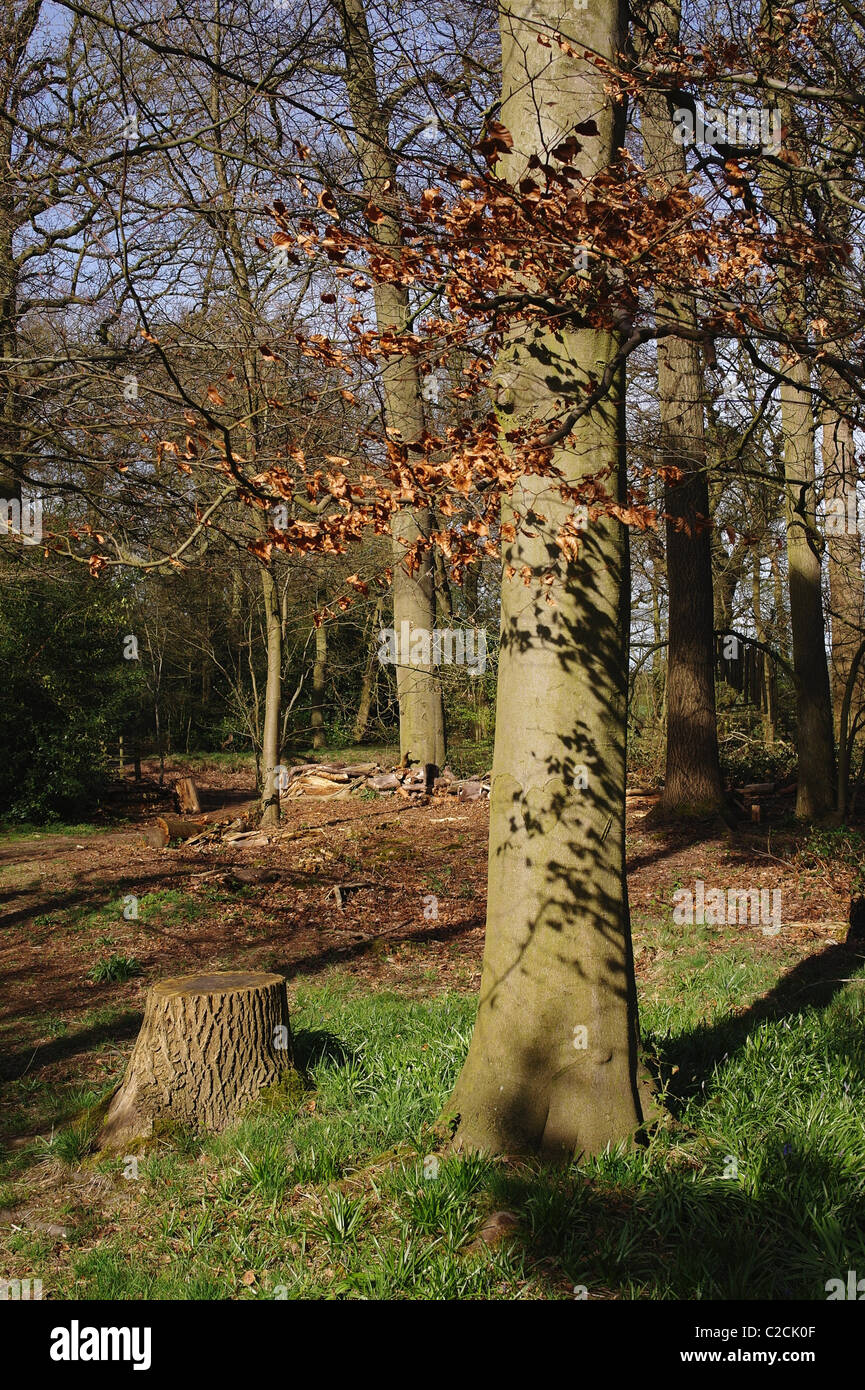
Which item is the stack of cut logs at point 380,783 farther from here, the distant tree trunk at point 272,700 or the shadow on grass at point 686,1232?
the shadow on grass at point 686,1232

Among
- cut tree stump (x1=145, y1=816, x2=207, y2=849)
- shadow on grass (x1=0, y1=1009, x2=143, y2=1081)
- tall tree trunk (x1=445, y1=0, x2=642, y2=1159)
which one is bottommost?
shadow on grass (x1=0, y1=1009, x2=143, y2=1081)

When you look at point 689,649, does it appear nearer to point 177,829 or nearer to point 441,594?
point 441,594

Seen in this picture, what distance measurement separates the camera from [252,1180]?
153 inches

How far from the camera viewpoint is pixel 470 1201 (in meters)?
3.52

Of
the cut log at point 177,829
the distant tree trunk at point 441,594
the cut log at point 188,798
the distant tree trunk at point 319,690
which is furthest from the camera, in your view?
the distant tree trunk at point 319,690

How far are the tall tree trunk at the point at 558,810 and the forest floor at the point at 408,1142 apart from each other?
258 millimetres

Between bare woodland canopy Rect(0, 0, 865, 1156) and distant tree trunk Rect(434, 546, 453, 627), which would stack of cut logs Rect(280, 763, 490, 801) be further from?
bare woodland canopy Rect(0, 0, 865, 1156)

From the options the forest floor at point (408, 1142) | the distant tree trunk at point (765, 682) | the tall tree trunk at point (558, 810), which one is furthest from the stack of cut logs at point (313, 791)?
the tall tree trunk at point (558, 810)

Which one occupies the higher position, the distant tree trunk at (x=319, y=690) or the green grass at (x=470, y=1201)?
the distant tree trunk at (x=319, y=690)

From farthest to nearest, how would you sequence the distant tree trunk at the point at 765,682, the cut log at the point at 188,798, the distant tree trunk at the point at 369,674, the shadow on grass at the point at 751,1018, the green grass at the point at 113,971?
1. the cut log at the point at 188,798
2. the distant tree trunk at the point at 765,682
3. the distant tree trunk at the point at 369,674
4. the green grass at the point at 113,971
5. the shadow on grass at the point at 751,1018

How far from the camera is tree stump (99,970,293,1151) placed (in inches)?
179

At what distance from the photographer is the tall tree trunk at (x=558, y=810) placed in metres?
3.87

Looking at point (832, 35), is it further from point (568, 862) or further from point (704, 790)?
point (704, 790)

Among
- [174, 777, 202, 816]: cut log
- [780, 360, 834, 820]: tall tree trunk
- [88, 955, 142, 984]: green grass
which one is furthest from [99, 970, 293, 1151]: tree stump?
[174, 777, 202, 816]: cut log
